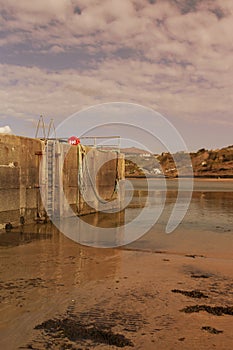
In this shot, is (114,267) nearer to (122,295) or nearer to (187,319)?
(122,295)

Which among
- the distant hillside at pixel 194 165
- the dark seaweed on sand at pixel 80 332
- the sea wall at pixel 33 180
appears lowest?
the dark seaweed on sand at pixel 80 332

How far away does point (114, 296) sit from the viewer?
21.0 ft

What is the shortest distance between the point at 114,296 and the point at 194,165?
3449 inches

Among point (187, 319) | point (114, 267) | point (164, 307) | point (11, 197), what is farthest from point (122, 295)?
point (11, 197)

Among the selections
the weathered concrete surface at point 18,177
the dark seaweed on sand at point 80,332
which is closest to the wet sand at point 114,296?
the dark seaweed on sand at point 80,332

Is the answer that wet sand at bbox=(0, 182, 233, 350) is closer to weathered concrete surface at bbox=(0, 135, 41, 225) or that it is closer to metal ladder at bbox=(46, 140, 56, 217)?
weathered concrete surface at bbox=(0, 135, 41, 225)

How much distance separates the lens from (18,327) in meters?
5.04

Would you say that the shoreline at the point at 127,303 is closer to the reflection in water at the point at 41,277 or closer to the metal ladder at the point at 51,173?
the reflection in water at the point at 41,277

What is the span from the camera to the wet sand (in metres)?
4.79

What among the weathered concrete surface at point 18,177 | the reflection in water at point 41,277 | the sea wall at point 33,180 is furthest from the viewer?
the sea wall at point 33,180

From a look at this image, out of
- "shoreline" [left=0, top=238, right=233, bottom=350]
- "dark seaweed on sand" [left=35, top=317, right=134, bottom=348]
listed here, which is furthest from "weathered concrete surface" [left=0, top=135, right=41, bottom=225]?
"dark seaweed on sand" [left=35, top=317, right=134, bottom=348]

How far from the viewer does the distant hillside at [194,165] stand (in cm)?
8156

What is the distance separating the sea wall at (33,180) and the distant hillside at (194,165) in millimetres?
60407

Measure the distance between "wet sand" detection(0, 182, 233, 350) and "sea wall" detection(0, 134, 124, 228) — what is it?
189 cm
